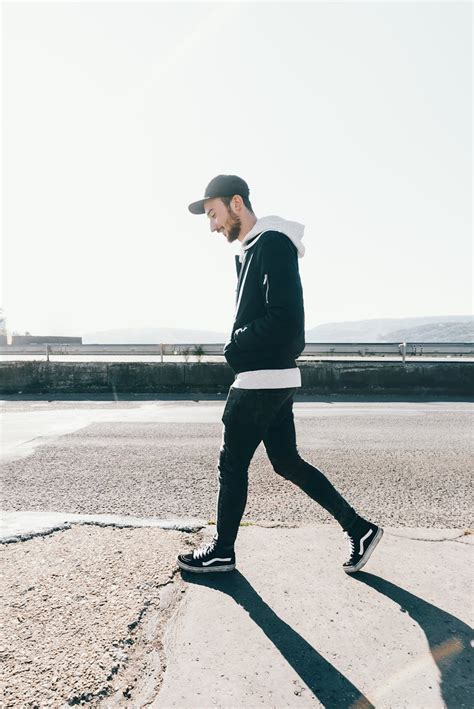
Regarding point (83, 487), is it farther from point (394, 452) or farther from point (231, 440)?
point (394, 452)

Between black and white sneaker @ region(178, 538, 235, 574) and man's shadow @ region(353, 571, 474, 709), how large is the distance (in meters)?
0.66

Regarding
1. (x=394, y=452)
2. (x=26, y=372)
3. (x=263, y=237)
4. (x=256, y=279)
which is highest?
(x=263, y=237)

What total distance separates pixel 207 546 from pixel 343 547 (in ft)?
2.74

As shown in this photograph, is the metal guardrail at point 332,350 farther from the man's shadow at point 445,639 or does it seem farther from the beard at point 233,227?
the man's shadow at point 445,639

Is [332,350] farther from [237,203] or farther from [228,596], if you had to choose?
[228,596]

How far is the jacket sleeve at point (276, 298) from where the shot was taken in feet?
7.70

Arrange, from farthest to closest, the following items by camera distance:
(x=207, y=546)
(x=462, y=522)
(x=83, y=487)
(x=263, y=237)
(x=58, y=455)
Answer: (x=58, y=455) → (x=83, y=487) → (x=462, y=522) → (x=207, y=546) → (x=263, y=237)

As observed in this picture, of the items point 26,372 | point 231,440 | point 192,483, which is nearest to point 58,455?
point 192,483

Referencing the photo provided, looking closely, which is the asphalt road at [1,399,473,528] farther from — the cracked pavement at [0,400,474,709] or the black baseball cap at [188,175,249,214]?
the black baseball cap at [188,175,249,214]

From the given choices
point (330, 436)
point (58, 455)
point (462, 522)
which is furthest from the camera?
point (330, 436)

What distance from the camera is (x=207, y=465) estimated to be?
5141mm

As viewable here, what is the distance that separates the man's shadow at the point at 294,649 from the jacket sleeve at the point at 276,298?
1166 mm

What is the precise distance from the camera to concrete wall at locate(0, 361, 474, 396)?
1210 cm

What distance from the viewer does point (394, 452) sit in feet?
19.1
